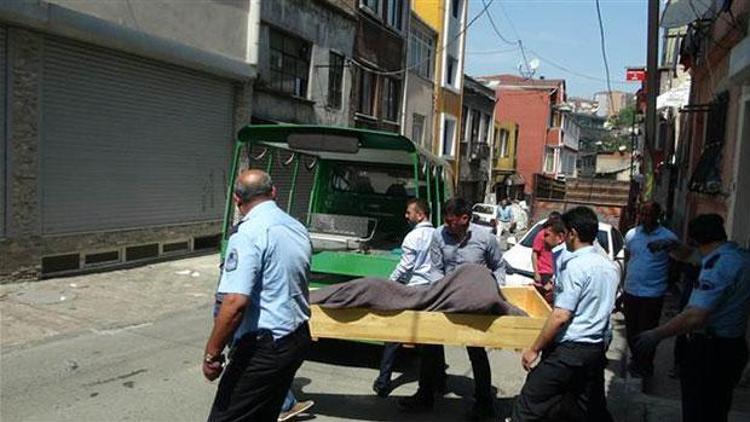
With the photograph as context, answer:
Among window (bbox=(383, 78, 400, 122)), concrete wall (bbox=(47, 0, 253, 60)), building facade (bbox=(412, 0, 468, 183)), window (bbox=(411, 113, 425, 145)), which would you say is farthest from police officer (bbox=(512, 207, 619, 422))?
building facade (bbox=(412, 0, 468, 183))

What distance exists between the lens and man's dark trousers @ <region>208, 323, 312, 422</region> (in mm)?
3512

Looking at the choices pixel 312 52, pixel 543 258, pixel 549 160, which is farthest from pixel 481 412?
pixel 549 160

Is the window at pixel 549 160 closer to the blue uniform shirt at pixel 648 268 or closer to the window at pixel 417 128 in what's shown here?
the window at pixel 417 128

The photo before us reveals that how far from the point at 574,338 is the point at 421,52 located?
24889 mm

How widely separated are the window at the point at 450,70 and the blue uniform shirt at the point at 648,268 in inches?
981

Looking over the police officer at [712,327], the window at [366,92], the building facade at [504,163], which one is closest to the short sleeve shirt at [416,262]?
the police officer at [712,327]

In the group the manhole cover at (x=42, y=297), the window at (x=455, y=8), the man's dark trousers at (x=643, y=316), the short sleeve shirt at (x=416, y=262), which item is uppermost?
the window at (x=455, y=8)

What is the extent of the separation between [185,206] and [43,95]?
4.07 meters

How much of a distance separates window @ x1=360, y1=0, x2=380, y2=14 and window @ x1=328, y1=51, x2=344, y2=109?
2.34 meters

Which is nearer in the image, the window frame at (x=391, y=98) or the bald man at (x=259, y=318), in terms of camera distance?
the bald man at (x=259, y=318)

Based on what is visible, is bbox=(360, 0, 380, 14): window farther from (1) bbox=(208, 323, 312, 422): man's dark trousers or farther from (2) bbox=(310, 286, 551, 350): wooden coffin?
(1) bbox=(208, 323, 312, 422): man's dark trousers

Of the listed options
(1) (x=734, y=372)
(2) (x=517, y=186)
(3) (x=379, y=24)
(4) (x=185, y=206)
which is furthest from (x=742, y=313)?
(2) (x=517, y=186)

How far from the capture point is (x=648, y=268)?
6.84 metres

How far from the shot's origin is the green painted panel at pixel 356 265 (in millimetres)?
7161
